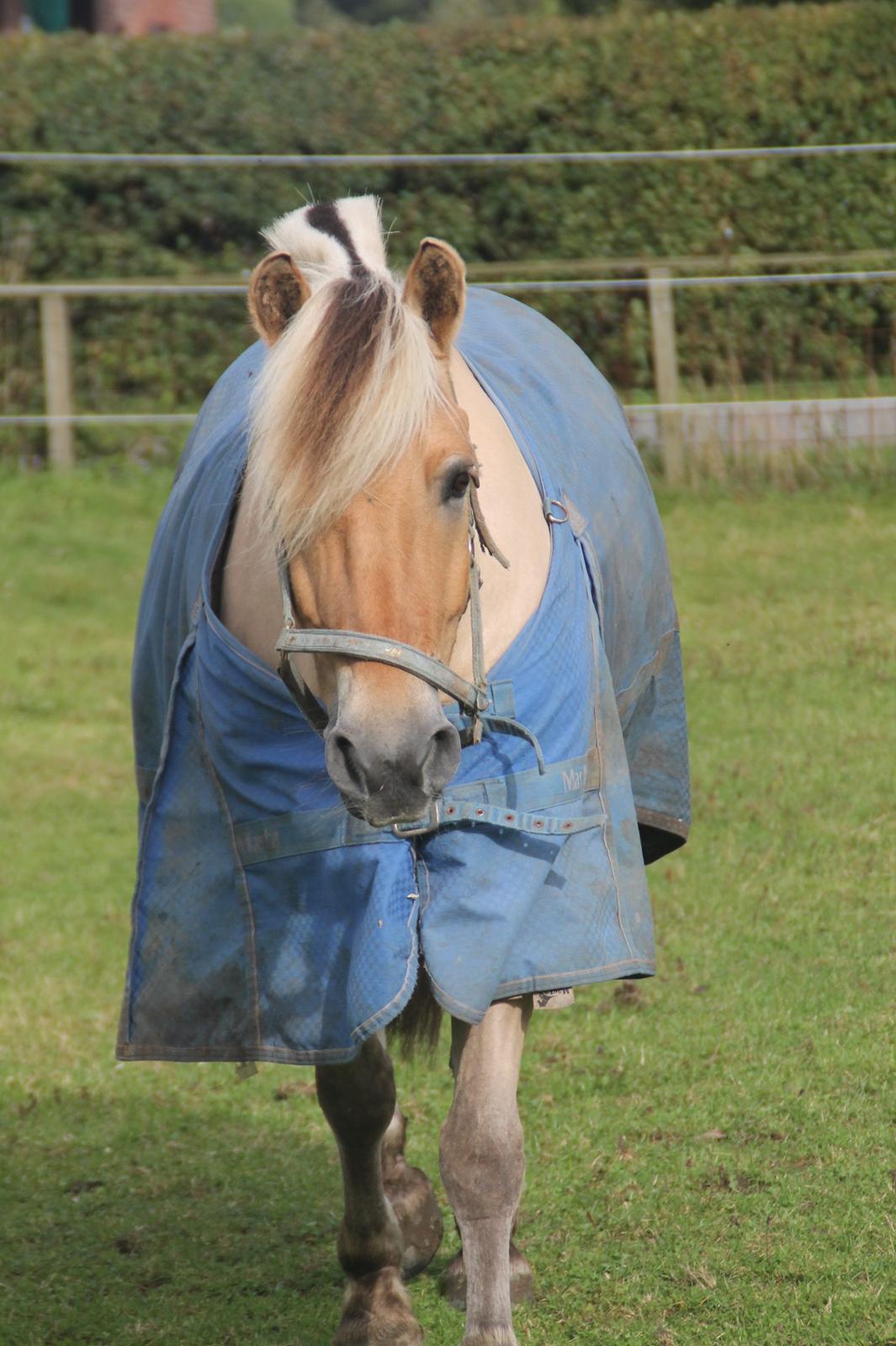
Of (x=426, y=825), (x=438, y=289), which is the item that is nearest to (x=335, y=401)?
(x=438, y=289)

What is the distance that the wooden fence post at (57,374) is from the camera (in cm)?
1045

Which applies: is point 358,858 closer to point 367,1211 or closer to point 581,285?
point 367,1211

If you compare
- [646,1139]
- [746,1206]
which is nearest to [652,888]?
[646,1139]

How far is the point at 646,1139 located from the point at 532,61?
9.11m

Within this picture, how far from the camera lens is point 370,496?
7.97ft

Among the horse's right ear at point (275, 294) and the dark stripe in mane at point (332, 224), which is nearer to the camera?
the horse's right ear at point (275, 294)

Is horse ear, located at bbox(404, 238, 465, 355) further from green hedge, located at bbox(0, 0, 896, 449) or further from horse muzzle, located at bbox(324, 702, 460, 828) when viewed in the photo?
green hedge, located at bbox(0, 0, 896, 449)

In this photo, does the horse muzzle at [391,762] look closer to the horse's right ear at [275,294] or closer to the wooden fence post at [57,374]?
the horse's right ear at [275,294]

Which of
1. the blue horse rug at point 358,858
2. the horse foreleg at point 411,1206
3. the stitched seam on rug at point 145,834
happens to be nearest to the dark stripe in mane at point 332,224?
the blue horse rug at point 358,858

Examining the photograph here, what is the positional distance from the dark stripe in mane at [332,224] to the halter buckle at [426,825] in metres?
0.88

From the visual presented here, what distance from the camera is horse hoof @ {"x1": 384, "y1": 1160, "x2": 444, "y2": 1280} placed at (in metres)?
3.68

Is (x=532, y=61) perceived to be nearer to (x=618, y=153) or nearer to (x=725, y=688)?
(x=618, y=153)

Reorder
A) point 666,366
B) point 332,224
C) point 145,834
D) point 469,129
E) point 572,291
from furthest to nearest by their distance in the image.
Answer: point 469,129 < point 572,291 < point 666,366 < point 145,834 < point 332,224

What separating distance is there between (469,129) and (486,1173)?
989 centimetres
